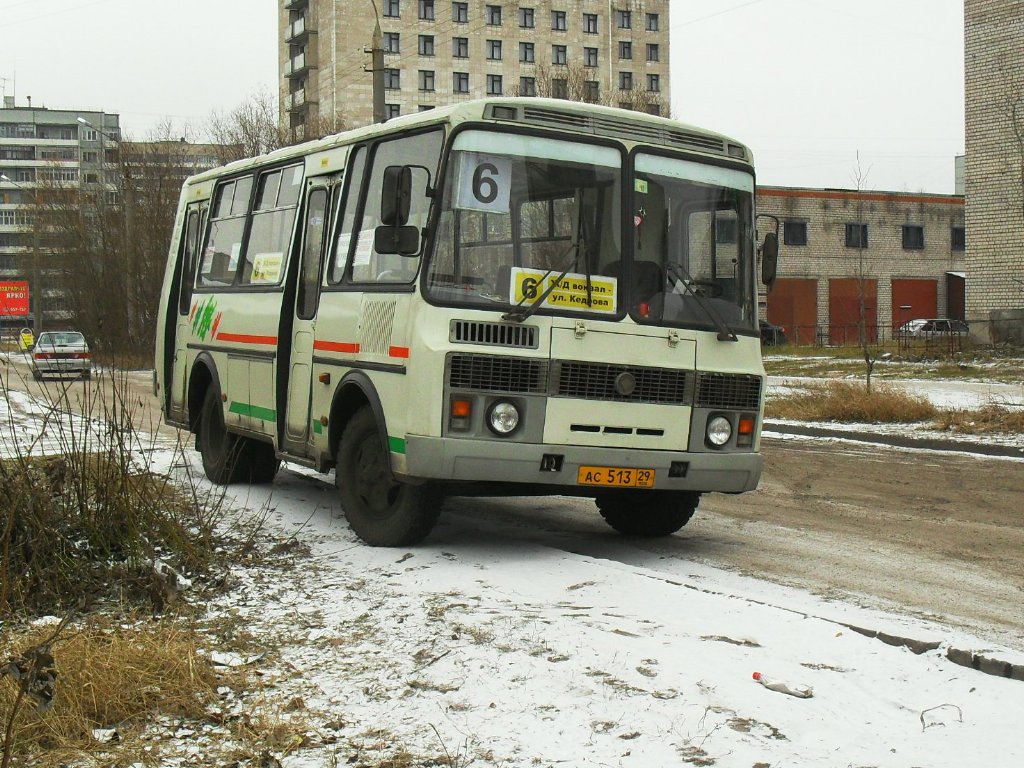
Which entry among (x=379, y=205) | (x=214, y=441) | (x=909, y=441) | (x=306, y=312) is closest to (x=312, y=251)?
(x=306, y=312)

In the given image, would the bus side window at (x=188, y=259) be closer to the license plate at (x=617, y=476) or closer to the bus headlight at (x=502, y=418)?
the bus headlight at (x=502, y=418)

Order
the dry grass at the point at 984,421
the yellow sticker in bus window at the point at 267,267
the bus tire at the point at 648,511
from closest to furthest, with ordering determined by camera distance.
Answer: the bus tire at the point at 648,511, the yellow sticker in bus window at the point at 267,267, the dry grass at the point at 984,421

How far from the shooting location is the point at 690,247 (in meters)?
9.00

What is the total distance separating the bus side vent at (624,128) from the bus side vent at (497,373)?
157 cm

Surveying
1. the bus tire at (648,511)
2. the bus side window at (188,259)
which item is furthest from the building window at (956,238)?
the bus tire at (648,511)

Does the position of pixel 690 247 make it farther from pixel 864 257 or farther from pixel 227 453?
pixel 864 257

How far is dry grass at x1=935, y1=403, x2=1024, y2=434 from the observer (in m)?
18.0

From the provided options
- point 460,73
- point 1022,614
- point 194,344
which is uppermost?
point 460,73

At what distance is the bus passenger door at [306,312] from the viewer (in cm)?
1012

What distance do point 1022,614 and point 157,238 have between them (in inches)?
2079

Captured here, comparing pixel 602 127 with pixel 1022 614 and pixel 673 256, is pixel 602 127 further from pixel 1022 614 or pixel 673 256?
pixel 1022 614

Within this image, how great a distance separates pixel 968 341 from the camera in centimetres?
3556

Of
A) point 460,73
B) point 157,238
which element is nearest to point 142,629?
point 157,238

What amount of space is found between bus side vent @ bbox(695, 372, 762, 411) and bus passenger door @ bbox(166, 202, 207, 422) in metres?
6.28
